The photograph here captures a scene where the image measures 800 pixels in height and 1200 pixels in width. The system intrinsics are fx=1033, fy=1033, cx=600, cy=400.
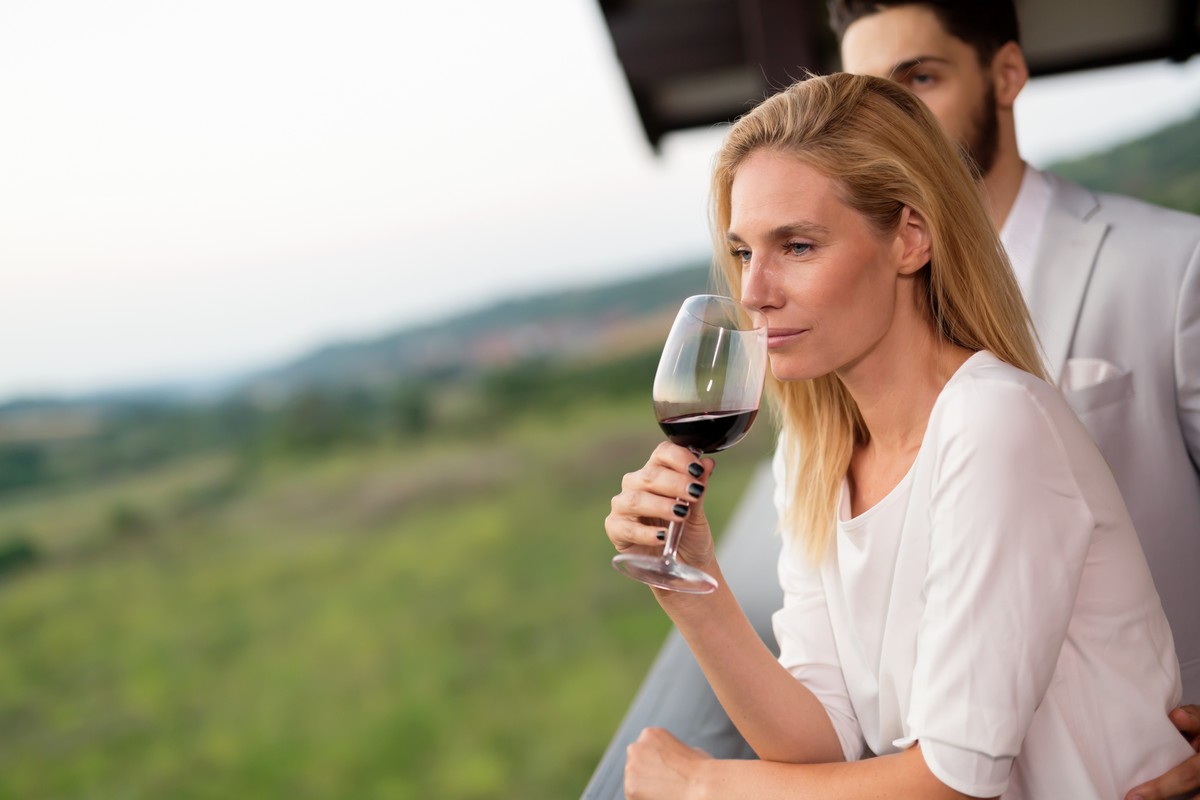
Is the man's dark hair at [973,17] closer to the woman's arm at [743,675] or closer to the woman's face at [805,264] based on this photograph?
the woman's face at [805,264]

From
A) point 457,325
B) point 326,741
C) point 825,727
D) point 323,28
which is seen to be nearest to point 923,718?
point 825,727

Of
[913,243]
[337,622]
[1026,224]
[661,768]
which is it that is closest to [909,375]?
[913,243]

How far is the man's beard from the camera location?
1.78 meters

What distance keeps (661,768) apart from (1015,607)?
46 centimetres

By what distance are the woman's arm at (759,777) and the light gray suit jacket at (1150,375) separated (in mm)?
798

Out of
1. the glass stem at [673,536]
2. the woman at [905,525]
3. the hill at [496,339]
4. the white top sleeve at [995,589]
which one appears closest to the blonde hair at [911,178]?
the woman at [905,525]

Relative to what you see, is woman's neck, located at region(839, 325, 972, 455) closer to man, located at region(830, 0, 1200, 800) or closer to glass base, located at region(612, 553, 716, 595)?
glass base, located at region(612, 553, 716, 595)

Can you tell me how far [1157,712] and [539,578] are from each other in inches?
798

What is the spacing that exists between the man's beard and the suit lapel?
13 cm

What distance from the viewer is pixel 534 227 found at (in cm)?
2762

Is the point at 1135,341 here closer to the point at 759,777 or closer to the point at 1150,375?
the point at 1150,375

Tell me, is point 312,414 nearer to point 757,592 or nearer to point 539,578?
point 539,578

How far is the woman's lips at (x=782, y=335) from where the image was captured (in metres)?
1.16

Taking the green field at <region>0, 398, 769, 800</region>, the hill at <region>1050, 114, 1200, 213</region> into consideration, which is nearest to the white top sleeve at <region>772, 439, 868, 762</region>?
the hill at <region>1050, 114, 1200, 213</region>
